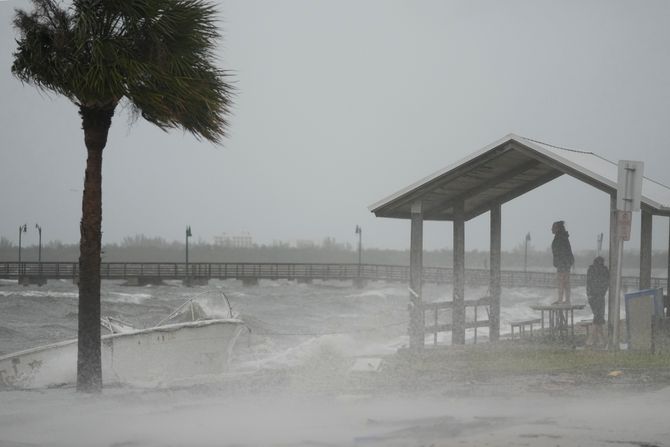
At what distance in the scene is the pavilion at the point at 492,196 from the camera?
518 inches

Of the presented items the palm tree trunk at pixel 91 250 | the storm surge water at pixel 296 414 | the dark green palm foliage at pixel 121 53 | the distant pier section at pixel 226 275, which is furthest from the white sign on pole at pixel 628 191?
the distant pier section at pixel 226 275

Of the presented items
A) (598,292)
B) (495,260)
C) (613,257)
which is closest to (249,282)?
(495,260)

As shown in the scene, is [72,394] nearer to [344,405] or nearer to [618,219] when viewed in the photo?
[344,405]

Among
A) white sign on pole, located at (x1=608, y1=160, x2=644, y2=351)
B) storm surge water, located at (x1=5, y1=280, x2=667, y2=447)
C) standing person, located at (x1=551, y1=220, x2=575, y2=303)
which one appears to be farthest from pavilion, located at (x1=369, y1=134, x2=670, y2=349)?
storm surge water, located at (x1=5, y1=280, x2=667, y2=447)

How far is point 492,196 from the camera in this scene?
16.2 m

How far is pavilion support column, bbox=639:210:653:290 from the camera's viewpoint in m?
14.9

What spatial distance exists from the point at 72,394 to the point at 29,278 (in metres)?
64.8

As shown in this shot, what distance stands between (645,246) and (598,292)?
4.32 ft

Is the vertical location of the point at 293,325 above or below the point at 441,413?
below

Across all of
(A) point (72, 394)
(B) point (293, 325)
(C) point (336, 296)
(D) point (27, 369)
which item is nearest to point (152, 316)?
(B) point (293, 325)

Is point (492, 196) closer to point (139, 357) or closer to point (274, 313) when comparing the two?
point (139, 357)

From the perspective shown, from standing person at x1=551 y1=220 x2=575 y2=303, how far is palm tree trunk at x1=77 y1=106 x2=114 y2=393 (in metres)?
8.66

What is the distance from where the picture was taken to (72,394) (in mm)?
11414

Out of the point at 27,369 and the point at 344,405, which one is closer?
the point at 344,405
